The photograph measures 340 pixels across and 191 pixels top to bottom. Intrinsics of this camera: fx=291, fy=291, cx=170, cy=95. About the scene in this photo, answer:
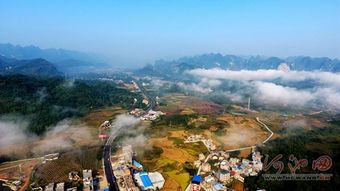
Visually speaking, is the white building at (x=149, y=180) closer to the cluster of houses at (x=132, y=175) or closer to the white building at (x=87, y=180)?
the cluster of houses at (x=132, y=175)

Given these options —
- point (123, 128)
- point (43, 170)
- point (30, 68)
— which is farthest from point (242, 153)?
point (30, 68)

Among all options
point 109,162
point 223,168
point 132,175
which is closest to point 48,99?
point 109,162

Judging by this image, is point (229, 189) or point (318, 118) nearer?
point (229, 189)

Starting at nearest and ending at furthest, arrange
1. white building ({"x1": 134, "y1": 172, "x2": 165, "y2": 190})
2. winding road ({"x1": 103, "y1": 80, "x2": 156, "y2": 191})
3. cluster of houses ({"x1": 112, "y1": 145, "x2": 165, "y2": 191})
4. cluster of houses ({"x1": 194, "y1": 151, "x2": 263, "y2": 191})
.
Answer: cluster of houses ({"x1": 112, "y1": 145, "x2": 165, "y2": 191})
white building ({"x1": 134, "y1": 172, "x2": 165, "y2": 190})
winding road ({"x1": 103, "y1": 80, "x2": 156, "y2": 191})
cluster of houses ({"x1": 194, "y1": 151, "x2": 263, "y2": 191})

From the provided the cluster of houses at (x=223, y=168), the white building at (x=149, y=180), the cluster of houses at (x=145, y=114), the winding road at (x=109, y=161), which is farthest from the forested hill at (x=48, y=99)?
the cluster of houses at (x=223, y=168)

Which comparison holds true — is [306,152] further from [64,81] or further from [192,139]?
[64,81]

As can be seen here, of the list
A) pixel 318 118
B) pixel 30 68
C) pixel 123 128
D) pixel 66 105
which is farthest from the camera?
pixel 30 68

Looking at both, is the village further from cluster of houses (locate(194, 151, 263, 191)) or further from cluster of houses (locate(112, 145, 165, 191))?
cluster of houses (locate(112, 145, 165, 191))

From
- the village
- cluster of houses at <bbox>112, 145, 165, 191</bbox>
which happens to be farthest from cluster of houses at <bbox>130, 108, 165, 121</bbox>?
cluster of houses at <bbox>112, 145, 165, 191</bbox>

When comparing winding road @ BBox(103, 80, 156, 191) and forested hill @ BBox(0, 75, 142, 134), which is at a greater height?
forested hill @ BBox(0, 75, 142, 134)
